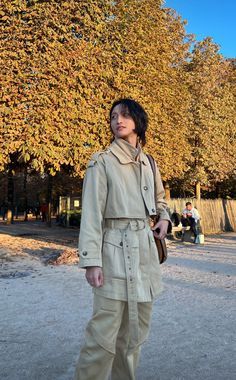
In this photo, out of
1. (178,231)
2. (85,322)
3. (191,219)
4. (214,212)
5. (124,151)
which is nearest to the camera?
(124,151)

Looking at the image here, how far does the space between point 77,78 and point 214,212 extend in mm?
15217

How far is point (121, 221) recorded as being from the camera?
260 cm

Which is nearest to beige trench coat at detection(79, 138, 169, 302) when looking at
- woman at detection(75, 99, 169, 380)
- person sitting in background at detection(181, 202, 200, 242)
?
woman at detection(75, 99, 169, 380)

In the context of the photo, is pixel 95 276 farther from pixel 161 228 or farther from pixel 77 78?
pixel 77 78

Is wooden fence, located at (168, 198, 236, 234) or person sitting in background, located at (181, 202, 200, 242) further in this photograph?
wooden fence, located at (168, 198, 236, 234)

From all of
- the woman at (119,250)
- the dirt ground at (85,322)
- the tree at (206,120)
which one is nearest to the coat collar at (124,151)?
the woman at (119,250)

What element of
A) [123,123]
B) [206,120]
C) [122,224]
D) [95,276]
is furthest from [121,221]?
[206,120]

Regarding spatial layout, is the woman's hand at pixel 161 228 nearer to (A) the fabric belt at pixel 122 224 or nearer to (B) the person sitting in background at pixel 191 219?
(A) the fabric belt at pixel 122 224

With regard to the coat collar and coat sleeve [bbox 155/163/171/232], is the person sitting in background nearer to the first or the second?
coat sleeve [bbox 155/163/171/232]

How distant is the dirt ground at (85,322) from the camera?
3607 millimetres

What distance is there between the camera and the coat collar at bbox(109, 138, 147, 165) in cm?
269

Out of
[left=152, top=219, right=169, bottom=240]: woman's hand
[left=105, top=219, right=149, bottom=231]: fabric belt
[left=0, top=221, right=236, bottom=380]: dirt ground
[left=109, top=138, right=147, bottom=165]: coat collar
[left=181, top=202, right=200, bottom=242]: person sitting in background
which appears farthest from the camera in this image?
[left=181, top=202, right=200, bottom=242]: person sitting in background

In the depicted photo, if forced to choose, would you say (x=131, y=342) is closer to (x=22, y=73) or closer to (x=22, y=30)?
(x=22, y=73)

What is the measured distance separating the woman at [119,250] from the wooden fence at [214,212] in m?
17.7
